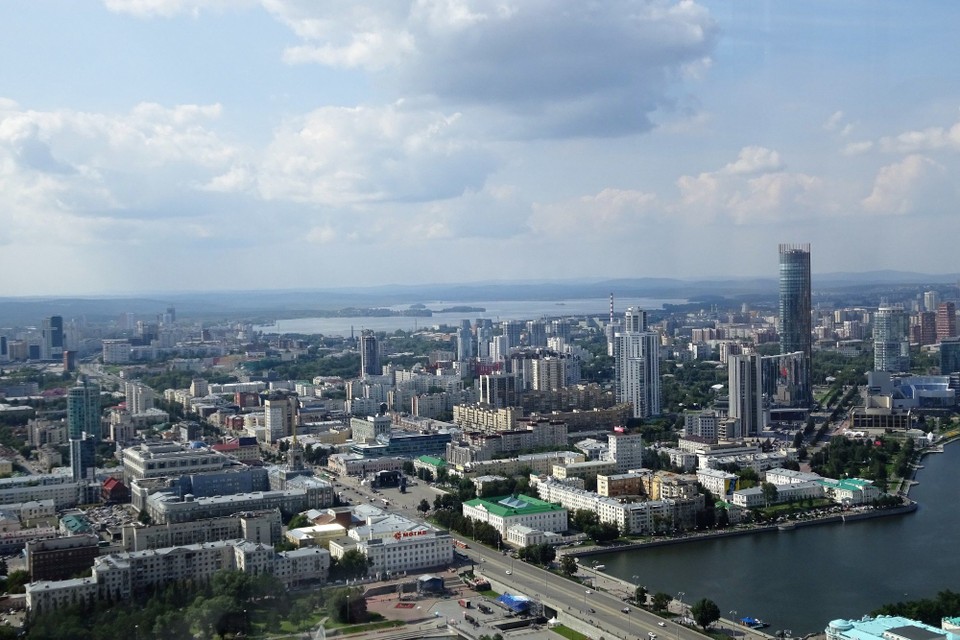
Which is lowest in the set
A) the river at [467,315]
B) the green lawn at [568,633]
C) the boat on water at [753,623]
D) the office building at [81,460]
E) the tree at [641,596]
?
the green lawn at [568,633]

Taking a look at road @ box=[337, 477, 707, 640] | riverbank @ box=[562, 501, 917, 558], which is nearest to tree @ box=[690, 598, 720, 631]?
road @ box=[337, 477, 707, 640]

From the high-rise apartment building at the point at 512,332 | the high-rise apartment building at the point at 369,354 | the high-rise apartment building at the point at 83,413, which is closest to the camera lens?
the high-rise apartment building at the point at 83,413

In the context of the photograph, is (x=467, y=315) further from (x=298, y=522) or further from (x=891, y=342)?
(x=298, y=522)

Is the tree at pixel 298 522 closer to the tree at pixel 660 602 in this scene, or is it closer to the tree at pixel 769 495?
the tree at pixel 660 602

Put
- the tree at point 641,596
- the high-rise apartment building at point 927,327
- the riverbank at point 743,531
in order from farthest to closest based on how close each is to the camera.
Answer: the high-rise apartment building at point 927,327 < the riverbank at point 743,531 < the tree at point 641,596

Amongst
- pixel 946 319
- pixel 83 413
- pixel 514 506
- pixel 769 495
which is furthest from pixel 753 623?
pixel 946 319

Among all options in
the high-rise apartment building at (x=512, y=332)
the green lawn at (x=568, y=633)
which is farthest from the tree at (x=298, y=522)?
the high-rise apartment building at (x=512, y=332)

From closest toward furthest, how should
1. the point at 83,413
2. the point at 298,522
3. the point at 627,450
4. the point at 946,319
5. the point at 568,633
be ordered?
the point at 568,633 → the point at 298,522 → the point at 627,450 → the point at 83,413 → the point at 946,319
